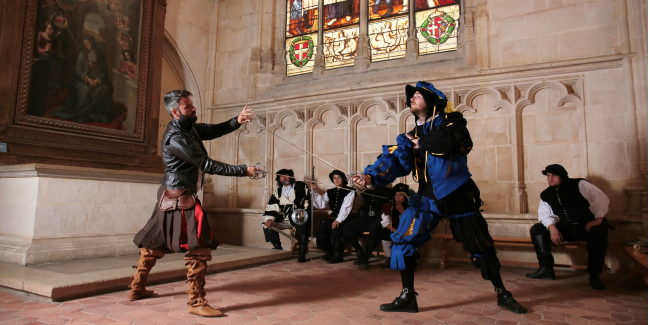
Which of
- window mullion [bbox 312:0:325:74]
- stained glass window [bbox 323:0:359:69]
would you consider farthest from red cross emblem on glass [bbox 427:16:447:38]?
window mullion [bbox 312:0:325:74]

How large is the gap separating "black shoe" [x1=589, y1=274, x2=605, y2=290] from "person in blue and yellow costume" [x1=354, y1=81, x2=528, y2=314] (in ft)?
5.13

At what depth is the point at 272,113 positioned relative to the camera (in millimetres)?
7637

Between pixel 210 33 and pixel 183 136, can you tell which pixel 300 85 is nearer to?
pixel 210 33

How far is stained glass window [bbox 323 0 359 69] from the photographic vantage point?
7598 millimetres

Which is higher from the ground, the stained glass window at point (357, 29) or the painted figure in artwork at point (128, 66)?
the stained glass window at point (357, 29)

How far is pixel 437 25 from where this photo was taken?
6941 millimetres

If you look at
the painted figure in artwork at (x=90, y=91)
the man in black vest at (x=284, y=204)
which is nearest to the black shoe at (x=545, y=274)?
the man in black vest at (x=284, y=204)

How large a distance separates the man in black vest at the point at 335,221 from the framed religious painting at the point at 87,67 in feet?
11.0

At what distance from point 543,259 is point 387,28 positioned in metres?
4.65

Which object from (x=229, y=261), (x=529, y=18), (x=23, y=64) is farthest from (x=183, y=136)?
(x=529, y=18)

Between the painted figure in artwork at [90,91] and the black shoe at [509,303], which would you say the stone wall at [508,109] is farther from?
the black shoe at [509,303]

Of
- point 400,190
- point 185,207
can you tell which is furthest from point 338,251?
point 185,207

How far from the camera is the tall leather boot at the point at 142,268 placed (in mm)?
3029

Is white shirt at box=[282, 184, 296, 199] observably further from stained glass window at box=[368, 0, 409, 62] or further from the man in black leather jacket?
the man in black leather jacket
